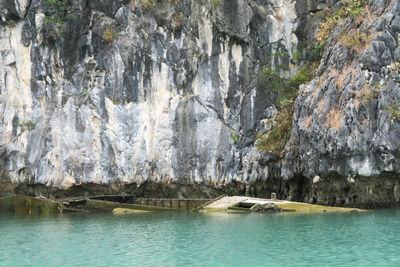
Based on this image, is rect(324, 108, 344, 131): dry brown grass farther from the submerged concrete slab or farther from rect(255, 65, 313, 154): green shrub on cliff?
rect(255, 65, 313, 154): green shrub on cliff

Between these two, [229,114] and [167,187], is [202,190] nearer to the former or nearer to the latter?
[167,187]

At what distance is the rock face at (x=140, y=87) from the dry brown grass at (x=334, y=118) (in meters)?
6.77

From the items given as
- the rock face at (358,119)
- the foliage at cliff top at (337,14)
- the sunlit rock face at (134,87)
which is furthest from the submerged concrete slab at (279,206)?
the foliage at cliff top at (337,14)

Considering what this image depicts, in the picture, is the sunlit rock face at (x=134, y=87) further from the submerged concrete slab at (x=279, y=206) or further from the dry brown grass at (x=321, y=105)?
the dry brown grass at (x=321, y=105)

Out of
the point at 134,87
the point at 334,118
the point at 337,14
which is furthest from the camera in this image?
the point at 134,87

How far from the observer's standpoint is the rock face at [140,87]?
29.9 metres

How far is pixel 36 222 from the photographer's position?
75.8 feet

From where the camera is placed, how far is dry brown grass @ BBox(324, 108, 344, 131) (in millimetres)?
22172

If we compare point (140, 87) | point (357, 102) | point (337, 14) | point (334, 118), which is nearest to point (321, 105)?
point (334, 118)

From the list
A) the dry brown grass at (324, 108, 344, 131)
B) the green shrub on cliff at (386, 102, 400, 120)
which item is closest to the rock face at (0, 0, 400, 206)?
the dry brown grass at (324, 108, 344, 131)

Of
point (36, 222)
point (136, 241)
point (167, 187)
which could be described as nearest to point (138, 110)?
point (167, 187)

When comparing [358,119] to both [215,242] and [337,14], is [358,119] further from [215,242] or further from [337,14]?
[215,242]

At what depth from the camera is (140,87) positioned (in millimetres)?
30688

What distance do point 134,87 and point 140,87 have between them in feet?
1.26
